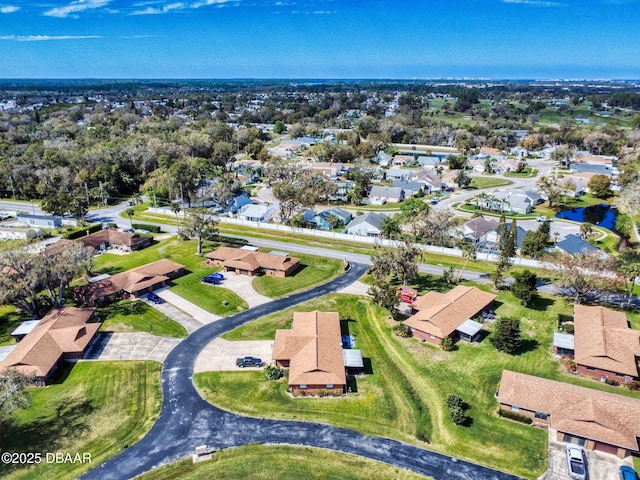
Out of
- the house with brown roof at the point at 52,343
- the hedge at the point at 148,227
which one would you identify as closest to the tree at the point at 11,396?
the house with brown roof at the point at 52,343

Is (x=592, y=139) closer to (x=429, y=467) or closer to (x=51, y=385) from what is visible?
(x=429, y=467)

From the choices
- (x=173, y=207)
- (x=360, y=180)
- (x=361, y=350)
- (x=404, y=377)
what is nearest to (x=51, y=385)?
(x=361, y=350)

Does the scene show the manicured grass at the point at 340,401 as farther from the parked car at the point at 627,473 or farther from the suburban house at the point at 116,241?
the suburban house at the point at 116,241

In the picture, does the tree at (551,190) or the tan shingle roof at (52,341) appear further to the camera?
the tree at (551,190)

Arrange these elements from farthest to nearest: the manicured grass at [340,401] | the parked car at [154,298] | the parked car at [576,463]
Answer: the parked car at [154,298] → the manicured grass at [340,401] → the parked car at [576,463]

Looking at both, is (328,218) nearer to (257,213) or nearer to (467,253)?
(257,213)

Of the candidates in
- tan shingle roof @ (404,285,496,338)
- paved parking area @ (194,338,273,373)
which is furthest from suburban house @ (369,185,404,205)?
paved parking area @ (194,338,273,373)

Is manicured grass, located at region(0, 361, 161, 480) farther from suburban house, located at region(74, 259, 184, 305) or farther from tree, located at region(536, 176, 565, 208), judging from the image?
tree, located at region(536, 176, 565, 208)
